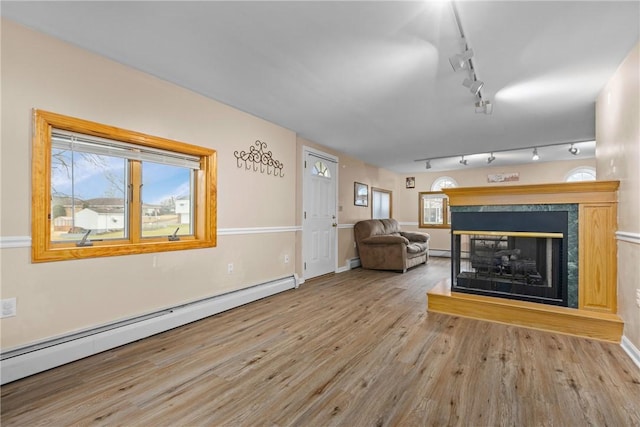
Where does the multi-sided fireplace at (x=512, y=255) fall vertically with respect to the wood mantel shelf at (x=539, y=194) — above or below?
below

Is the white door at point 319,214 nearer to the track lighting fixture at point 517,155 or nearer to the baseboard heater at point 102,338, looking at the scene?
the baseboard heater at point 102,338

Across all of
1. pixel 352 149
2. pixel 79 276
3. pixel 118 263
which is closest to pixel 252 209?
pixel 118 263

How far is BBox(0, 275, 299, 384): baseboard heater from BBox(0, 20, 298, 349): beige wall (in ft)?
0.21

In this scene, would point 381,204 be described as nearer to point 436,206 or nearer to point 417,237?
point 417,237

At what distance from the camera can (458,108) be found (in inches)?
137

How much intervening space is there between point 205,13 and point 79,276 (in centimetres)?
212

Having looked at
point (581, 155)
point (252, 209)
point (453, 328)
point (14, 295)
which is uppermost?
point (581, 155)

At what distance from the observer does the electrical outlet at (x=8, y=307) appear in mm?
1914

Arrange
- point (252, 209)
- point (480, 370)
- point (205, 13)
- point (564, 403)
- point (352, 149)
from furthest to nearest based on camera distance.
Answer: point (352, 149)
point (252, 209)
point (480, 370)
point (205, 13)
point (564, 403)

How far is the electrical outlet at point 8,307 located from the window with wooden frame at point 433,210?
7.96 m

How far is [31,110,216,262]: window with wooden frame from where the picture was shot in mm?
2116

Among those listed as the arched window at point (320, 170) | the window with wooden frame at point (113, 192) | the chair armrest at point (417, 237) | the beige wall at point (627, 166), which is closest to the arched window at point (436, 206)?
the chair armrest at point (417, 237)

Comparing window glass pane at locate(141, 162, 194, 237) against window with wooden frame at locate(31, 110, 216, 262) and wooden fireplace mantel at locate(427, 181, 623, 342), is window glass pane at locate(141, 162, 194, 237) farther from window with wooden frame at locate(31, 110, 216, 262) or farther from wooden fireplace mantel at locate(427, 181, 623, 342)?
wooden fireplace mantel at locate(427, 181, 623, 342)

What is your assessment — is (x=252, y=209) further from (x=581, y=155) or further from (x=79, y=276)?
(x=581, y=155)
